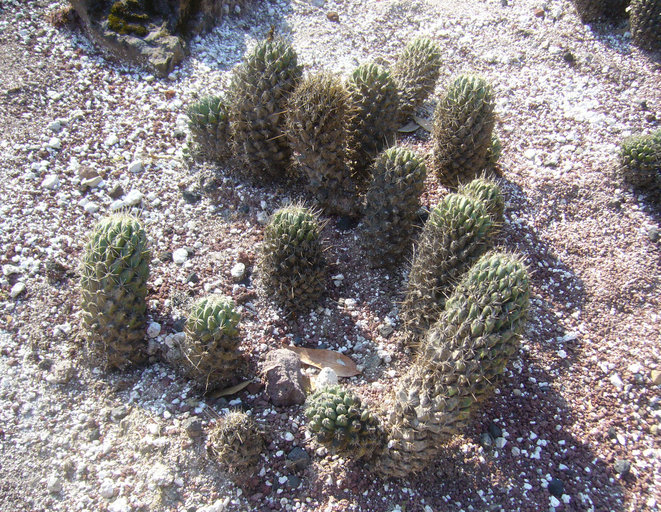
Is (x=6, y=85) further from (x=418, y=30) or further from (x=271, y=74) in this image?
(x=418, y=30)

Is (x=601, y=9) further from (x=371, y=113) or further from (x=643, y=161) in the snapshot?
(x=371, y=113)

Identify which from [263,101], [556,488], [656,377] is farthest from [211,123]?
[656,377]

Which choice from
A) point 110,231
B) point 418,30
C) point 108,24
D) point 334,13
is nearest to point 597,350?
point 110,231

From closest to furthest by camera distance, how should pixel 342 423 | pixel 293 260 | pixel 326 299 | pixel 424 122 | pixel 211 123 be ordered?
pixel 342 423 < pixel 293 260 < pixel 326 299 < pixel 211 123 < pixel 424 122

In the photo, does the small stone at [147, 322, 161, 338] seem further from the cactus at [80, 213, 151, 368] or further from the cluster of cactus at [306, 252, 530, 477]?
the cluster of cactus at [306, 252, 530, 477]

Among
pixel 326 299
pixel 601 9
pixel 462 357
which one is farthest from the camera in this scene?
pixel 601 9

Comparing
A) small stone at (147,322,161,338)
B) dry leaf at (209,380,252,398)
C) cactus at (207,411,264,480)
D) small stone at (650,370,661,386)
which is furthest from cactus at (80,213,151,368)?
small stone at (650,370,661,386)

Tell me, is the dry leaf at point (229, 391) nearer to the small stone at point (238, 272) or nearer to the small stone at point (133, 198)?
the small stone at point (238, 272)
